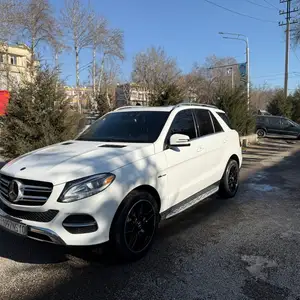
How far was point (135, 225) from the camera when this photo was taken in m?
3.58

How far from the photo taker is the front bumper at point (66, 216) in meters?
3.08

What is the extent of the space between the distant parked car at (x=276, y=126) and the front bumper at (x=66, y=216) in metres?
19.3

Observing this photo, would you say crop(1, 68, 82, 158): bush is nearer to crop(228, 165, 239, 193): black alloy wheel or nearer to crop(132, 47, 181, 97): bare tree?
crop(228, 165, 239, 193): black alloy wheel

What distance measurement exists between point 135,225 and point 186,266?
73 centimetres

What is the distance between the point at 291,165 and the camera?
34.5 feet

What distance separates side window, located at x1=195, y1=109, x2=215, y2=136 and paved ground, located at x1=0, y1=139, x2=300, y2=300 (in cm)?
141

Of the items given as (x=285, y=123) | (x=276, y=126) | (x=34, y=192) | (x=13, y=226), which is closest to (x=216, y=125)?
(x=34, y=192)

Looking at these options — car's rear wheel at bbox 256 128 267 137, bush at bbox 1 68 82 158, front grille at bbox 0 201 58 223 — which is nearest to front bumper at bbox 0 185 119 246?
front grille at bbox 0 201 58 223

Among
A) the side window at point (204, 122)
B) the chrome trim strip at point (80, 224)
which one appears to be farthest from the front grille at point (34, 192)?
the side window at point (204, 122)

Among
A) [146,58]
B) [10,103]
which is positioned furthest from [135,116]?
[146,58]

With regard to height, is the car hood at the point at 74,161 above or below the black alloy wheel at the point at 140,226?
above

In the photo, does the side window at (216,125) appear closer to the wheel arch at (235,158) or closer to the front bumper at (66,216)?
the wheel arch at (235,158)

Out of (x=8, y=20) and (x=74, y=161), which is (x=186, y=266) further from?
(x=8, y=20)

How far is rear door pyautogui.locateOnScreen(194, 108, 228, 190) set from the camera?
490 centimetres
